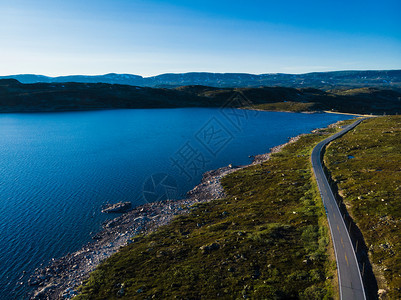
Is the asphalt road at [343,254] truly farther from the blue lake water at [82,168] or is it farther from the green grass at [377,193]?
the blue lake water at [82,168]

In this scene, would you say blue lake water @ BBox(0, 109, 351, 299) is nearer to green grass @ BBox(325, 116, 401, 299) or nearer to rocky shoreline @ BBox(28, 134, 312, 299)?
rocky shoreline @ BBox(28, 134, 312, 299)

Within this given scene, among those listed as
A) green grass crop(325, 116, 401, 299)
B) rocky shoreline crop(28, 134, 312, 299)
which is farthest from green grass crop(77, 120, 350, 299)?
green grass crop(325, 116, 401, 299)

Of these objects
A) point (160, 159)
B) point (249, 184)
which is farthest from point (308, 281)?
point (160, 159)

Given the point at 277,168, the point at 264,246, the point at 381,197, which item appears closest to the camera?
the point at 264,246

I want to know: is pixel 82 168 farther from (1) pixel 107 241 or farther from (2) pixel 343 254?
(2) pixel 343 254

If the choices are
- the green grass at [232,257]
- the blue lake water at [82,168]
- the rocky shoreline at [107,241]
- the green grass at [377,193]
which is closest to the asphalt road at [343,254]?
the green grass at [232,257]

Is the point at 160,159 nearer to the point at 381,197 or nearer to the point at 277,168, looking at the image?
the point at 277,168

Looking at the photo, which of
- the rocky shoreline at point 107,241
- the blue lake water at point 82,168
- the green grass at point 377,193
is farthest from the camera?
the blue lake water at point 82,168
